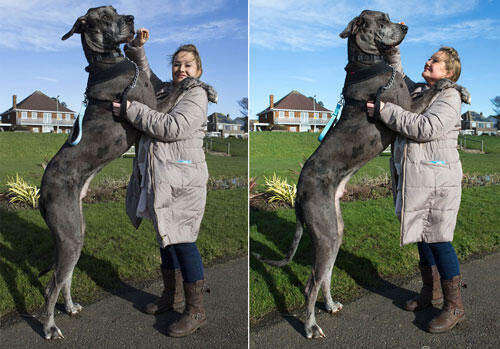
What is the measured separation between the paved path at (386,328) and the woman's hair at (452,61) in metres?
2.05

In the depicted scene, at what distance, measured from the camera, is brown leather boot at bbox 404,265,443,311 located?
3.38 m

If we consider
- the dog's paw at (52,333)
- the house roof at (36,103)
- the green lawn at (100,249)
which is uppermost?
the house roof at (36,103)

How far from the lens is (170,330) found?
300 cm

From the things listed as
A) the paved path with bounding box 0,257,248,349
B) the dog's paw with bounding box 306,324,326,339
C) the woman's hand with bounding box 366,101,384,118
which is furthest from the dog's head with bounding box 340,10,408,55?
the paved path with bounding box 0,257,248,349

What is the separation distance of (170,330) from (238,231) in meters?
2.88

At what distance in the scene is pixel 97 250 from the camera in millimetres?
4734

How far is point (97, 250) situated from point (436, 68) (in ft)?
13.9

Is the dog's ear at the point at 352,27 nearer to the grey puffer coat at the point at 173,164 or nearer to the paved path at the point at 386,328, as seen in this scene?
the grey puffer coat at the point at 173,164

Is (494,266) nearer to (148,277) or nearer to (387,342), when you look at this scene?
(387,342)

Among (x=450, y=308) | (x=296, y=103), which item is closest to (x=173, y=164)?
(x=450, y=308)

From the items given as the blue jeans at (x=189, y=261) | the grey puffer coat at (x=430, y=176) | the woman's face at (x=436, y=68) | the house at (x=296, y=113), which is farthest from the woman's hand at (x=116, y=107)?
the house at (x=296, y=113)

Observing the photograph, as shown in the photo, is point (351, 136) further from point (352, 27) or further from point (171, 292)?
point (171, 292)

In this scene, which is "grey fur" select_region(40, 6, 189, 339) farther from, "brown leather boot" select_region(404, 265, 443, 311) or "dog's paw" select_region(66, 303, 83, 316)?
"brown leather boot" select_region(404, 265, 443, 311)

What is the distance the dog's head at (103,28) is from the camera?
8.76ft
